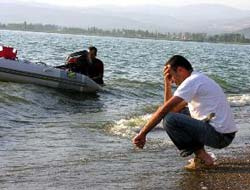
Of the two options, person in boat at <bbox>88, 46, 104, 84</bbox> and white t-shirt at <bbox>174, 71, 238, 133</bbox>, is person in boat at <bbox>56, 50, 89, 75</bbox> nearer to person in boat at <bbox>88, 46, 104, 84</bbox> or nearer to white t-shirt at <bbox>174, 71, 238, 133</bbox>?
person in boat at <bbox>88, 46, 104, 84</bbox>

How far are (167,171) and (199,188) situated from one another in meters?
0.79

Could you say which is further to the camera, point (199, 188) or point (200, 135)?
point (200, 135)

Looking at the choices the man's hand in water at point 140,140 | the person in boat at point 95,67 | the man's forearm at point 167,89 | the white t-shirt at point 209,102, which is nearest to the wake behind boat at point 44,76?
the person in boat at point 95,67

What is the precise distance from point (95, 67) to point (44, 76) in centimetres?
158

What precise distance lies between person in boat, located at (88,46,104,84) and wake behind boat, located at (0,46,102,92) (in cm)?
36

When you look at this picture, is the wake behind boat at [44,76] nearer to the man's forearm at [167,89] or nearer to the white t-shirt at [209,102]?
the man's forearm at [167,89]

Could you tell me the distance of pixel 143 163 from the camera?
6.80m

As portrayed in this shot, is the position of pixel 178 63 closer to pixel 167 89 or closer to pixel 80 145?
pixel 167 89

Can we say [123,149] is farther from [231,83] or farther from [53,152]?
Answer: [231,83]

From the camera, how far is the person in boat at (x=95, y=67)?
16250mm

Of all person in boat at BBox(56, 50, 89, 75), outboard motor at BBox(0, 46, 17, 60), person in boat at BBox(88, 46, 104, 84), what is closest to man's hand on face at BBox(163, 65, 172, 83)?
person in boat at BBox(88, 46, 104, 84)

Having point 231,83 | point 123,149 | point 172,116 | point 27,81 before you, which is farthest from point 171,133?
point 231,83

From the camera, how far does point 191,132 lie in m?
6.12

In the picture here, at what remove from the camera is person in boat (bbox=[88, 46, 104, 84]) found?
640 inches
